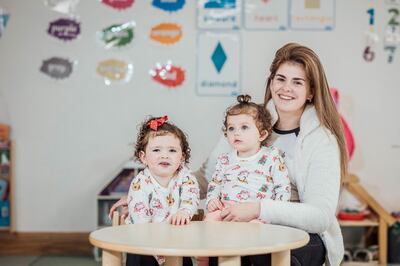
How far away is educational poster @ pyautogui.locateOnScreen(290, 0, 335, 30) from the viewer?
5.00 metres

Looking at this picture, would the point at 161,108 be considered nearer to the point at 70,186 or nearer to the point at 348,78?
the point at 70,186

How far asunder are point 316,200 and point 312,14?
2.81m

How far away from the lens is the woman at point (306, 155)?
7.85 feet

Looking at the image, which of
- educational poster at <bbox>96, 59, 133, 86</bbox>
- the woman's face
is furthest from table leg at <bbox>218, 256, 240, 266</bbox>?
educational poster at <bbox>96, 59, 133, 86</bbox>

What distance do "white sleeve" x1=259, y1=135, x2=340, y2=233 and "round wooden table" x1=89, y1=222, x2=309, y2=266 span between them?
0.07m

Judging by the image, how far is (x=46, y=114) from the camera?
507 cm

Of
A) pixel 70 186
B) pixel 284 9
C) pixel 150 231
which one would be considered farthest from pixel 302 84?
pixel 70 186

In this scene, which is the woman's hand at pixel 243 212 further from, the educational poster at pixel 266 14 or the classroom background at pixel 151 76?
the educational poster at pixel 266 14

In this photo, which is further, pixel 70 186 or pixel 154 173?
pixel 70 186

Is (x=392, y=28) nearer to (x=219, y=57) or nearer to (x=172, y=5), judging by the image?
(x=219, y=57)

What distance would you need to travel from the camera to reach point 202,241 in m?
2.03

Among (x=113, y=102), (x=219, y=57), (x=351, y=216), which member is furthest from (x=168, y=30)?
(x=351, y=216)

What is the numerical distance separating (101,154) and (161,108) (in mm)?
563

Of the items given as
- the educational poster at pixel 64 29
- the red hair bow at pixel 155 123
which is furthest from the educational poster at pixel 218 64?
the red hair bow at pixel 155 123
